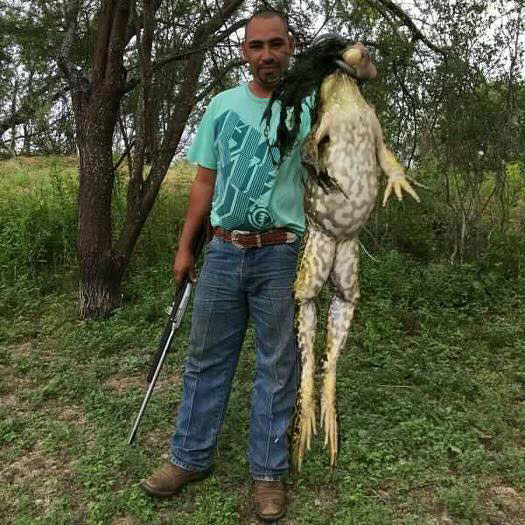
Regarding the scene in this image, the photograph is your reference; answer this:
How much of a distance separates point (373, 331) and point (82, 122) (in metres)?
3.04

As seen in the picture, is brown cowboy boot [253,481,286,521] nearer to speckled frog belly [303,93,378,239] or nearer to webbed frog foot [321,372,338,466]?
webbed frog foot [321,372,338,466]

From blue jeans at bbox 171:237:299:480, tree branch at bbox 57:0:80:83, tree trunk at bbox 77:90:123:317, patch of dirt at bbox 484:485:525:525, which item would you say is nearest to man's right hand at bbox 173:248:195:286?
blue jeans at bbox 171:237:299:480

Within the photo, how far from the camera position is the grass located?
3012 mm

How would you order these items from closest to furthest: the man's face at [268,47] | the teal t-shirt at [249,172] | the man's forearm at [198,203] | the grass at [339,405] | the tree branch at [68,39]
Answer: the man's face at [268,47]
the teal t-shirt at [249,172]
the man's forearm at [198,203]
the grass at [339,405]
the tree branch at [68,39]

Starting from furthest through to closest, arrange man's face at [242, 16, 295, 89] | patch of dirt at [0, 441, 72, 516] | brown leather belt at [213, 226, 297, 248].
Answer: patch of dirt at [0, 441, 72, 516] < brown leather belt at [213, 226, 297, 248] < man's face at [242, 16, 295, 89]

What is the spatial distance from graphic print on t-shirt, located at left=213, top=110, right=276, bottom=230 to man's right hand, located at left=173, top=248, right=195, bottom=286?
1.41 ft

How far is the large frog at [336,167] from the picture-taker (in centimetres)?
194

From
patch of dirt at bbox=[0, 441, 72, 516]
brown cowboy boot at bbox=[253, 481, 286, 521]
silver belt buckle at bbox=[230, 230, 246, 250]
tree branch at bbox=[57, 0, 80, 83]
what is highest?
tree branch at bbox=[57, 0, 80, 83]

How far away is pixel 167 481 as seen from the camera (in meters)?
3.01

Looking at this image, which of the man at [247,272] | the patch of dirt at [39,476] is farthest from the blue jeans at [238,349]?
the patch of dirt at [39,476]

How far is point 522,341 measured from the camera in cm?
484

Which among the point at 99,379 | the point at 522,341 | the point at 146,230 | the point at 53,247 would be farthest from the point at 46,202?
the point at 522,341

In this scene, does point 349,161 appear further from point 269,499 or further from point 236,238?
point 269,499

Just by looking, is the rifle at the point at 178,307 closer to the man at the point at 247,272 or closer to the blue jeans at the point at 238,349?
the man at the point at 247,272
